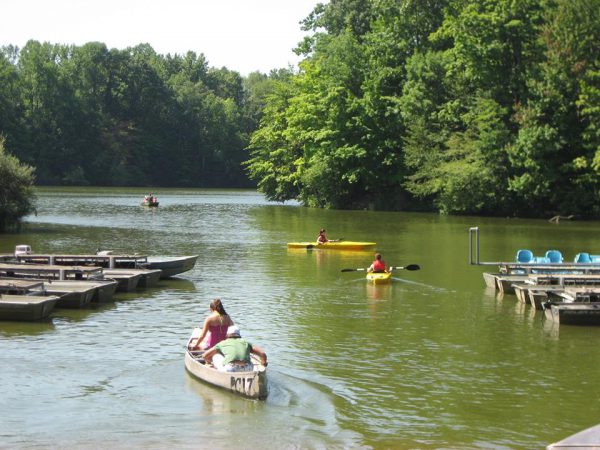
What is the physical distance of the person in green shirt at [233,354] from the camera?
54.8 ft

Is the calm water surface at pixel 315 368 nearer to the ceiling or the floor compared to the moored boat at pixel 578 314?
nearer to the floor

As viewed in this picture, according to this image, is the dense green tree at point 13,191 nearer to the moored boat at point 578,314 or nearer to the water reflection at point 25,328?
the water reflection at point 25,328

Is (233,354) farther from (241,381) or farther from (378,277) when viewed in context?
(378,277)

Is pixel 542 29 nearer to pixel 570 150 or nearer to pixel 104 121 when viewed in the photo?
pixel 570 150

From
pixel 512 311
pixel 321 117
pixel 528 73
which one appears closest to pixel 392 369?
pixel 512 311

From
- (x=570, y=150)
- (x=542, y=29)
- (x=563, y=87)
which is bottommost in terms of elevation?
(x=570, y=150)

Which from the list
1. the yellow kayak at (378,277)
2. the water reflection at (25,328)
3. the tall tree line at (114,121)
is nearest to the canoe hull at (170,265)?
the yellow kayak at (378,277)

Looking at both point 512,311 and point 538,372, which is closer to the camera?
point 538,372

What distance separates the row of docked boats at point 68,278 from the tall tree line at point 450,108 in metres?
38.6

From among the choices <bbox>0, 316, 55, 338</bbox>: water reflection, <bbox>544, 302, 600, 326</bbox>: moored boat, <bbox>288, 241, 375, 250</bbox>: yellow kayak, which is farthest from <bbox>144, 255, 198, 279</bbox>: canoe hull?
<bbox>544, 302, 600, 326</bbox>: moored boat

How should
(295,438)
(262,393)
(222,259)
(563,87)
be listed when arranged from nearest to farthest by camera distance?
(295,438) < (262,393) < (222,259) < (563,87)

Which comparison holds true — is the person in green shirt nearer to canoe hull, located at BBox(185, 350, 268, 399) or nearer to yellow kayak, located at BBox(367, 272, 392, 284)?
canoe hull, located at BBox(185, 350, 268, 399)

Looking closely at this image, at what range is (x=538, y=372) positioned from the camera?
19266mm

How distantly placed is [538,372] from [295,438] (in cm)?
683
